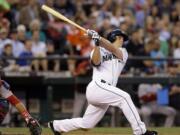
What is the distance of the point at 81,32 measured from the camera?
49.2 ft

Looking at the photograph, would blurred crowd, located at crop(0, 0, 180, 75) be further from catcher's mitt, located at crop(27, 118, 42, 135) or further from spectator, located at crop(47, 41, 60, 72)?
catcher's mitt, located at crop(27, 118, 42, 135)

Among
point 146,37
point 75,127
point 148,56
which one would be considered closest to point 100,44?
point 75,127

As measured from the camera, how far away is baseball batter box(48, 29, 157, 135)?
30.1 ft

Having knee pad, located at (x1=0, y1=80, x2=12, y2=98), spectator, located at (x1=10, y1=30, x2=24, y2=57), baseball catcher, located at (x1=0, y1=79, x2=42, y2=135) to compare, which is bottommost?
baseball catcher, located at (x1=0, y1=79, x2=42, y2=135)

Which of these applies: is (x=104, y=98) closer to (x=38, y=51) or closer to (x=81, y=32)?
(x=38, y=51)

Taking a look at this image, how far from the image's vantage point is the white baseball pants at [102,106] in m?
9.16

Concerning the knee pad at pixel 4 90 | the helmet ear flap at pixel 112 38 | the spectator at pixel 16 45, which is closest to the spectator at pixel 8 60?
the spectator at pixel 16 45

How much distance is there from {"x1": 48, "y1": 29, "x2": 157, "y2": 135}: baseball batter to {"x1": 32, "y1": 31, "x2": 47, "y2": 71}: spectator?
15.2 ft

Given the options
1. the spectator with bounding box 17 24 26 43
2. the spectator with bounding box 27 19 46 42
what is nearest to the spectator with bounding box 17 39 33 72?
the spectator with bounding box 17 24 26 43

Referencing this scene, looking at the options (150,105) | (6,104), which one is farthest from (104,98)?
(150,105)

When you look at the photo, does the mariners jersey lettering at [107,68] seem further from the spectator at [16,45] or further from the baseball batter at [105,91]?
the spectator at [16,45]

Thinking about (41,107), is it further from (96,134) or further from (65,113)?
(96,134)

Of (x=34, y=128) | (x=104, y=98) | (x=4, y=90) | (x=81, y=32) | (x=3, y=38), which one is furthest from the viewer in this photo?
(x=81, y=32)

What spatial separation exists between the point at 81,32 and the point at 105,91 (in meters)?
5.80
